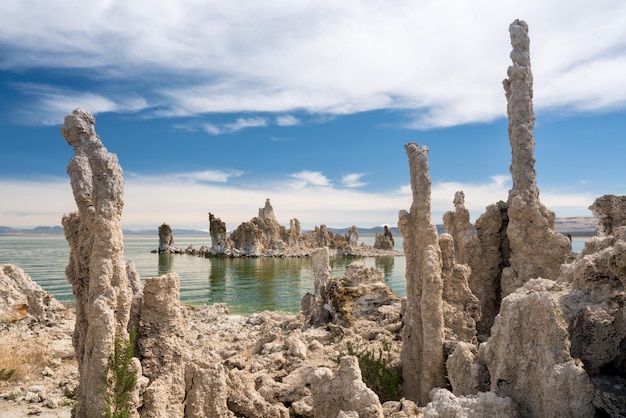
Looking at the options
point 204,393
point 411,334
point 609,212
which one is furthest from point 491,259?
point 204,393

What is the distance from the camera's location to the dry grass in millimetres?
10875

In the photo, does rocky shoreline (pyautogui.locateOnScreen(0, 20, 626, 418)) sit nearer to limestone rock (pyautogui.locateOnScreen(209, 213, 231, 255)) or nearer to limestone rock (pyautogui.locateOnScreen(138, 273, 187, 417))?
limestone rock (pyautogui.locateOnScreen(138, 273, 187, 417))

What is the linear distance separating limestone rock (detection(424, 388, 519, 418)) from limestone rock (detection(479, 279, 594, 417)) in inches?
14.7

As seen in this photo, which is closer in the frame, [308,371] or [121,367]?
[121,367]

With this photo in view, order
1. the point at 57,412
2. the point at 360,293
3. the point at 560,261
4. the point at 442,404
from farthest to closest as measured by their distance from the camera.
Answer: the point at 360,293 < the point at 560,261 < the point at 57,412 < the point at 442,404

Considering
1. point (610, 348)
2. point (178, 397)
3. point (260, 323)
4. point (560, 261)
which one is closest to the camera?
point (610, 348)

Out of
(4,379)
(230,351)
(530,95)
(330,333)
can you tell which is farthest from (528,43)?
(4,379)

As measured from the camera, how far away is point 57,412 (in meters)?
8.83

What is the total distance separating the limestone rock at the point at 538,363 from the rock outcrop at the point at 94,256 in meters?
4.72

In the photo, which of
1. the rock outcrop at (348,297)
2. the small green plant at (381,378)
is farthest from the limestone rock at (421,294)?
the rock outcrop at (348,297)

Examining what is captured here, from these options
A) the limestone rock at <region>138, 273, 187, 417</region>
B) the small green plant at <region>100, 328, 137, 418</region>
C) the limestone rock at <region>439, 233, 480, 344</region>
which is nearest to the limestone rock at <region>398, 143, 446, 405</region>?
the limestone rock at <region>439, 233, 480, 344</region>

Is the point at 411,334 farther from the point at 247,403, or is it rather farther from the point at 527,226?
the point at 527,226

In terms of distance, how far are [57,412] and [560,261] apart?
11755 millimetres

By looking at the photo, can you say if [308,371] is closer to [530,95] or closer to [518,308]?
[518,308]
